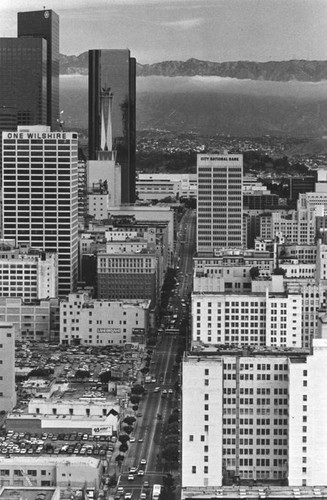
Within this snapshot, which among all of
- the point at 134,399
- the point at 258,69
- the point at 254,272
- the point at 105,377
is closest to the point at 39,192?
the point at 258,69

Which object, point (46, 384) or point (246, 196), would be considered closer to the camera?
point (46, 384)

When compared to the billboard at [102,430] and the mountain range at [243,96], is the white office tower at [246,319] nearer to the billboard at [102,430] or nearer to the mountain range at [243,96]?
the billboard at [102,430]

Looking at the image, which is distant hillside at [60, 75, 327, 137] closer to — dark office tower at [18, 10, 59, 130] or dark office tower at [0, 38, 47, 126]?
dark office tower at [18, 10, 59, 130]

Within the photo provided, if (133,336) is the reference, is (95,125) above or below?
above

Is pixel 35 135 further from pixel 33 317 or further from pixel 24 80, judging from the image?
pixel 24 80

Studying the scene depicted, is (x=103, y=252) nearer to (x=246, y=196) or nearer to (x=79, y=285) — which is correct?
(x=79, y=285)

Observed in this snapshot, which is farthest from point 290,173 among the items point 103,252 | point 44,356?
point 44,356

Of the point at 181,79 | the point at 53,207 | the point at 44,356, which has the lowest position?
the point at 44,356

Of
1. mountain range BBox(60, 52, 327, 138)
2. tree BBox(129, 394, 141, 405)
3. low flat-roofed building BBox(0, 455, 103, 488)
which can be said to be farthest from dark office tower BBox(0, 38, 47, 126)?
low flat-roofed building BBox(0, 455, 103, 488)
